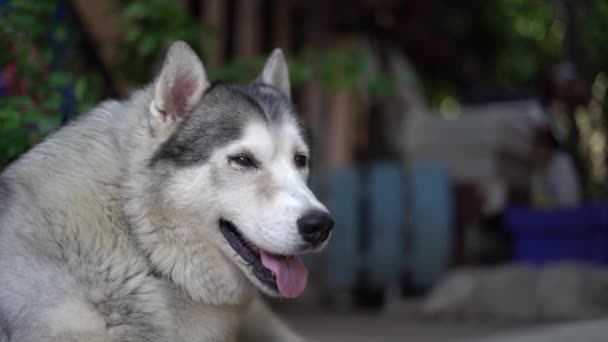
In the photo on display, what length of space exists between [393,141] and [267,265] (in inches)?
272

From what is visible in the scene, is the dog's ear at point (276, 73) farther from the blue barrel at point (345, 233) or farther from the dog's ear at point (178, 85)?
the blue barrel at point (345, 233)

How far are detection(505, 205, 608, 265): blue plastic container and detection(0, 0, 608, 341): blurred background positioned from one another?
0.6 inches

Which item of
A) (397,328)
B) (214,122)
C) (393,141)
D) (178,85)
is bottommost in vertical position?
(397,328)

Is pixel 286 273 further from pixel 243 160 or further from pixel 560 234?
pixel 560 234

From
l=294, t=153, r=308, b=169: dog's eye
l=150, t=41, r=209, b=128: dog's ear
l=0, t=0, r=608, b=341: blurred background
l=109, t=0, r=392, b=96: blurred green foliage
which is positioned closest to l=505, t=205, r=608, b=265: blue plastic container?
l=0, t=0, r=608, b=341: blurred background

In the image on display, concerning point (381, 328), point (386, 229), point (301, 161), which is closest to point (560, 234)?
point (386, 229)

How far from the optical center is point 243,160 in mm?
2824

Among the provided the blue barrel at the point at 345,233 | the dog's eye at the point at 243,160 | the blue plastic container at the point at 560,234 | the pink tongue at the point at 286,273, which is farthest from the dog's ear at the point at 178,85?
the blue plastic container at the point at 560,234

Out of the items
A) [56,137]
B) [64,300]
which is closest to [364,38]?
[56,137]

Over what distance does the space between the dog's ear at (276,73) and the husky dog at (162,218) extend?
39 centimetres

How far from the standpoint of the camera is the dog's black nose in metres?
2.59

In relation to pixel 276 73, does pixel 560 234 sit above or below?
below

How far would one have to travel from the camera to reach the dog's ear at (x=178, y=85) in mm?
2840

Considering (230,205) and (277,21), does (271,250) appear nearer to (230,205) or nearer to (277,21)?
(230,205)
